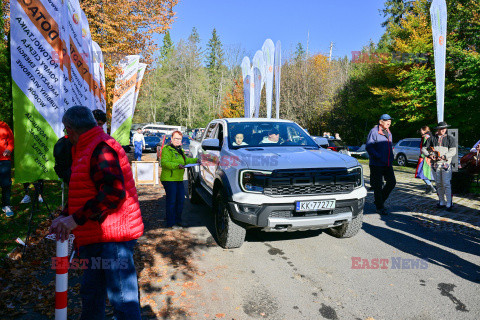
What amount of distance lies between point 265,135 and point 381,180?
9.83ft

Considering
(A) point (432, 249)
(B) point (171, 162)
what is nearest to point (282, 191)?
(B) point (171, 162)

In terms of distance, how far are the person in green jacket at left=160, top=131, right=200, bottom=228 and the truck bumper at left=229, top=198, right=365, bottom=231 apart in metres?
1.69

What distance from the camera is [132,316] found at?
7.42 feet

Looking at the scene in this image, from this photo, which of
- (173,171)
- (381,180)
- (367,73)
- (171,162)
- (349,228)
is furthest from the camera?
(367,73)

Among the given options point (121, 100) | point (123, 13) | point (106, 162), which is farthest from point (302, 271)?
point (123, 13)

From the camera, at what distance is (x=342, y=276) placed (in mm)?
3812

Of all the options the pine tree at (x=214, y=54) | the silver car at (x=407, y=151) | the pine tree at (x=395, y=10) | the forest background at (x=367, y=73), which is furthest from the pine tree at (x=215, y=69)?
the silver car at (x=407, y=151)

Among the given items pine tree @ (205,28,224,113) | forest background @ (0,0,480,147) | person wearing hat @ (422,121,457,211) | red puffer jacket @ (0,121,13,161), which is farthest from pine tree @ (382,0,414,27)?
red puffer jacket @ (0,121,13,161)

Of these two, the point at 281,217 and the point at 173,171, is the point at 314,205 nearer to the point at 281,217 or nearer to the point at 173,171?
the point at 281,217

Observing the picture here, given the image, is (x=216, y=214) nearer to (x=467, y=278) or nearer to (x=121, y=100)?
(x=467, y=278)

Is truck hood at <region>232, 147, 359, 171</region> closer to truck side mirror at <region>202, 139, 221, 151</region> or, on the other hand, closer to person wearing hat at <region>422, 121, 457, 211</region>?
truck side mirror at <region>202, 139, 221, 151</region>

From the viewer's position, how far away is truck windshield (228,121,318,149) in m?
5.21

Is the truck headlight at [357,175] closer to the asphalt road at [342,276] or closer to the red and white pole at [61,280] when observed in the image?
the asphalt road at [342,276]

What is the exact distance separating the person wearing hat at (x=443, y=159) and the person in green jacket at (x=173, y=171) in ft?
17.9
